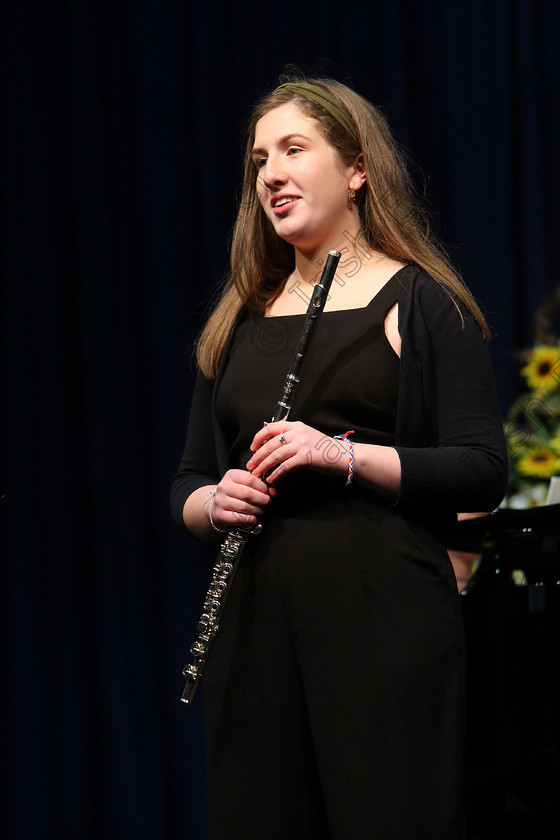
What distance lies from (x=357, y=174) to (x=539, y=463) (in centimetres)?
115

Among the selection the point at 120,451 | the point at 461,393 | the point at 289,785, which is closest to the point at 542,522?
the point at 461,393

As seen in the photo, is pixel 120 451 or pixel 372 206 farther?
pixel 120 451

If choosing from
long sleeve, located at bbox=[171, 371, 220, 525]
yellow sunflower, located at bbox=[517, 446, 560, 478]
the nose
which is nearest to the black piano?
yellow sunflower, located at bbox=[517, 446, 560, 478]

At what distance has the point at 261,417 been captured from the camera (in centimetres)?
143

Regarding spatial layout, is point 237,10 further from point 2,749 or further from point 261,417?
point 2,749

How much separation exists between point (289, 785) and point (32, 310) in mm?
1857

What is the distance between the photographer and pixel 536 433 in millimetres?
2502

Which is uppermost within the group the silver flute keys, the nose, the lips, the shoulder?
the nose

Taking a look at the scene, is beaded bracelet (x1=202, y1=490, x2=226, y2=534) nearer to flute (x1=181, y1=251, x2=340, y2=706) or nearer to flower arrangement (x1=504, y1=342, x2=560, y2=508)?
flute (x1=181, y1=251, x2=340, y2=706)

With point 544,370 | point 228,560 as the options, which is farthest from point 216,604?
point 544,370

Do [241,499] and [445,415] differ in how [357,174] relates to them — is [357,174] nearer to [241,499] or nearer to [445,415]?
[445,415]

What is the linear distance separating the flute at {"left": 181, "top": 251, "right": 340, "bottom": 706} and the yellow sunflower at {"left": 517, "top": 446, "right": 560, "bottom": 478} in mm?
1205

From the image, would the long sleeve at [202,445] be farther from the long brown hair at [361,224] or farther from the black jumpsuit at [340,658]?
the black jumpsuit at [340,658]

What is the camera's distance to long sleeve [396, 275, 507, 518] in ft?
4.25
